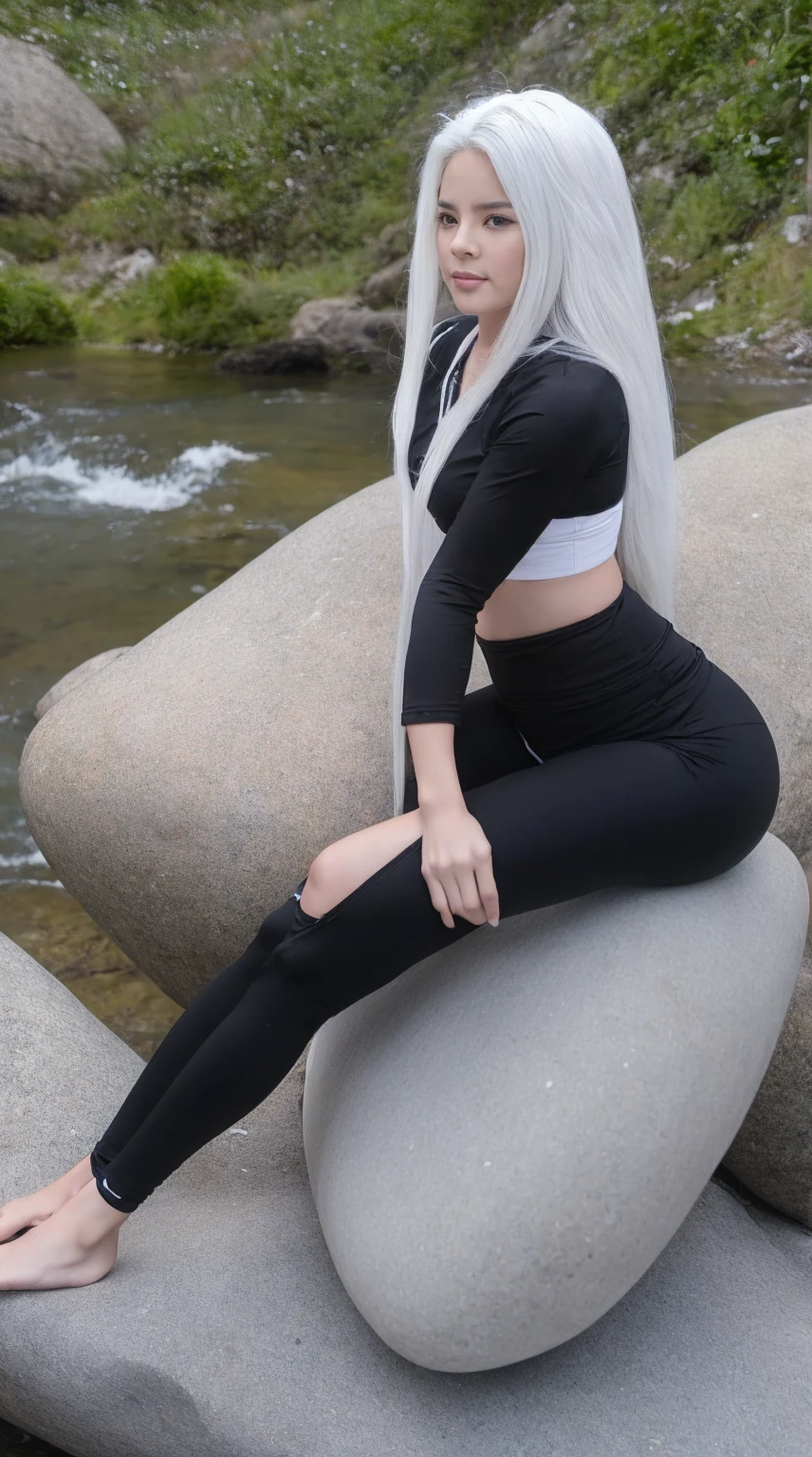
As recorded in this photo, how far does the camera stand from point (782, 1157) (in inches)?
76.1

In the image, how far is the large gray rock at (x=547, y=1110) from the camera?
1.41m

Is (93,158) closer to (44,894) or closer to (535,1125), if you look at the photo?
(44,894)

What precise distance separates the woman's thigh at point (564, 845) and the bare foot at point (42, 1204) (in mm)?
448

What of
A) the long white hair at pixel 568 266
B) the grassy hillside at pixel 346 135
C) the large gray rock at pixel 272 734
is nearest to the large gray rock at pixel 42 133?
the grassy hillside at pixel 346 135

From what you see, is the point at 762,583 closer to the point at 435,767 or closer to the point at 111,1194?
the point at 435,767

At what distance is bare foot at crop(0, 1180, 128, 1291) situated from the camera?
61.7 inches

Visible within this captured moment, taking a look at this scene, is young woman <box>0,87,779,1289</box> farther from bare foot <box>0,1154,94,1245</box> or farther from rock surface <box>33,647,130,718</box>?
rock surface <box>33,647,130,718</box>

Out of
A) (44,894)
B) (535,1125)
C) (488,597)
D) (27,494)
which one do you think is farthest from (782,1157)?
(27,494)

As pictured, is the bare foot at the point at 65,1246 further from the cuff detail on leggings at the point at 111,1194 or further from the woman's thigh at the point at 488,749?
the woman's thigh at the point at 488,749

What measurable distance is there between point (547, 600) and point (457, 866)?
398mm

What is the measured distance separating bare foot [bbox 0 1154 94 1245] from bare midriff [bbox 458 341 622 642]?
94 centimetres

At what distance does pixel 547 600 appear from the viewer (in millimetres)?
1617

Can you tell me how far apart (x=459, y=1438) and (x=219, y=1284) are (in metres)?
0.37

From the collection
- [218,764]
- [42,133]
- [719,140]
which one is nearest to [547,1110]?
[218,764]
